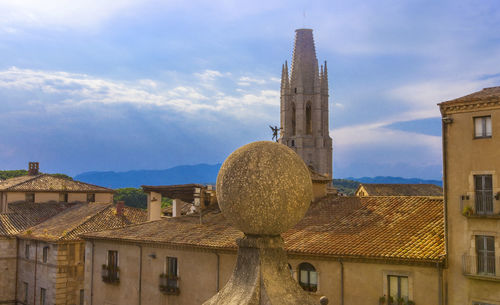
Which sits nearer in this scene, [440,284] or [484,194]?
[440,284]

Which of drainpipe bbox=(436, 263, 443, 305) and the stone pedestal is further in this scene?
drainpipe bbox=(436, 263, 443, 305)

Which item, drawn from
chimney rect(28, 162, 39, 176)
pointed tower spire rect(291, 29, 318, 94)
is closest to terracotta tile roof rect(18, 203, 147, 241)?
chimney rect(28, 162, 39, 176)

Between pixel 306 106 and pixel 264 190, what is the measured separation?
4896 inches

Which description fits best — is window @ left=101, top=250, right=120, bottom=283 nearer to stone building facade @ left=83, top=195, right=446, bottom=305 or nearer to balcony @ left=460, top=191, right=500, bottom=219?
stone building facade @ left=83, top=195, right=446, bottom=305

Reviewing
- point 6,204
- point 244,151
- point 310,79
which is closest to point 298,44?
point 310,79

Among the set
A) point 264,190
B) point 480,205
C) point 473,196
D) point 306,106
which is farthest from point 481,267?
point 306,106

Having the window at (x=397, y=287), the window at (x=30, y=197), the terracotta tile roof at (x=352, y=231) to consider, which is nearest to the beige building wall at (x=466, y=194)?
the terracotta tile roof at (x=352, y=231)

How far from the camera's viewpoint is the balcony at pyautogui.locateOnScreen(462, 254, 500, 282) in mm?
19470

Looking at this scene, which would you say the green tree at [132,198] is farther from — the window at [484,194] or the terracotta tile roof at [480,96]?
the window at [484,194]

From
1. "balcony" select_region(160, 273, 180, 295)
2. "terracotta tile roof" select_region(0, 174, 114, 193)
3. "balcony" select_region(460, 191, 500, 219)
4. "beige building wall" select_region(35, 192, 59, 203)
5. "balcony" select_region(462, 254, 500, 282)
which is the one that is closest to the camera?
"balcony" select_region(462, 254, 500, 282)

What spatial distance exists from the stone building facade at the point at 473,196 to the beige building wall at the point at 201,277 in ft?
3.96

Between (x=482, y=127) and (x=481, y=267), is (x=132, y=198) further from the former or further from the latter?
(x=481, y=267)

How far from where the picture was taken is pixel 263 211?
6.69 meters

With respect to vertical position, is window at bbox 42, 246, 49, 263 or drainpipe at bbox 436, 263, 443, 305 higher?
drainpipe at bbox 436, 263, 443, 305
